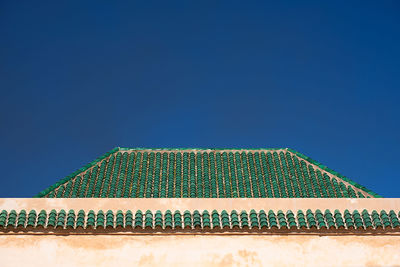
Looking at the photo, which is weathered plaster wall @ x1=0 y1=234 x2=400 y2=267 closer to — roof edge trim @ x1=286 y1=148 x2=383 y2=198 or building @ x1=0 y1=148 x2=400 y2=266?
building @ x1=0 y1=148 x2=400 y2=266

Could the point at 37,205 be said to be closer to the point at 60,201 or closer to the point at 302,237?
the point at 60,201

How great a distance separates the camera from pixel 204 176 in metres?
13.2

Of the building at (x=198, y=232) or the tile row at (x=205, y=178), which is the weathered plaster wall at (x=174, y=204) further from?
the tile row at (x=205, y=178)

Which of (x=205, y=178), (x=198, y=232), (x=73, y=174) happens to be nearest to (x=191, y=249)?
(x=198, y=232)

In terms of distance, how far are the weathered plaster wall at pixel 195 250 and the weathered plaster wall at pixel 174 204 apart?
57 centimetres

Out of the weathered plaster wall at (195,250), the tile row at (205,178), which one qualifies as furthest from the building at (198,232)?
the tile row at (205,178)

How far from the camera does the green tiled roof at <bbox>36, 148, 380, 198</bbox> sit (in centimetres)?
1255

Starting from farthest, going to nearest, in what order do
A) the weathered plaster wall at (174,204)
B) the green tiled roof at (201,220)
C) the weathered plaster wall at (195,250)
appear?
the weathered plaster wall at (174,204), the green tiled roof at (201,220), the weathered plaster wall at (195,250)

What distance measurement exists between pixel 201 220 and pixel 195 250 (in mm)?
555

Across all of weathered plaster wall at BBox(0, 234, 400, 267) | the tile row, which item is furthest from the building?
the tile row

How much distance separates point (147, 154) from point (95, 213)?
16.4 feet

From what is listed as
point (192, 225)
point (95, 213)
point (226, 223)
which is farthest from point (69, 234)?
point (226, 223)

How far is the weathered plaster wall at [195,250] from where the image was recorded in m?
9.03

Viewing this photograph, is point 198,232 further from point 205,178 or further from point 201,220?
point 205,178
